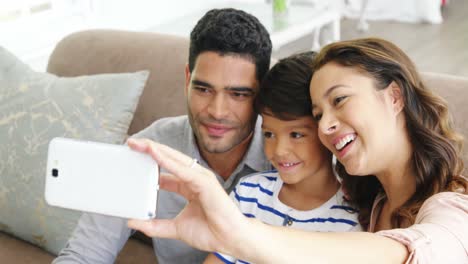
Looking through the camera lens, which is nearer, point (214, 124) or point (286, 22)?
point (214, 124)

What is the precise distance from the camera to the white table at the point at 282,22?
10.5ft

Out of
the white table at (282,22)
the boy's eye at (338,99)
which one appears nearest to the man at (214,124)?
the boy's eye at (338,99)

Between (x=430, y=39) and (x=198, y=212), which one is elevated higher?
(x=198, y=212)

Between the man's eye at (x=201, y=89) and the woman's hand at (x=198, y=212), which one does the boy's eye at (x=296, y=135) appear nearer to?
the man's eye at (x=201, y=89)

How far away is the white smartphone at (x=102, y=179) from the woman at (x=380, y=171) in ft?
0.14

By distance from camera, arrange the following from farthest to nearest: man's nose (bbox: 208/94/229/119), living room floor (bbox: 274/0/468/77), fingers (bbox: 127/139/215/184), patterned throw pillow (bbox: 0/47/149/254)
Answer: living room floor (bbox: 274/0/468/77) → patterned throw pillow (bbox: 0/47/149/254) → man's nose (bbox: 208/94/229/119) → fingers (bbox: 127/139/215/184)

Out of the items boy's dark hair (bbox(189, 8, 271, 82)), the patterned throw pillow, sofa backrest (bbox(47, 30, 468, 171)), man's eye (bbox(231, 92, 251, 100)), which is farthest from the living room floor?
man's eye (bbox(231, 92, 251, 100))

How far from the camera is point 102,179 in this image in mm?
992

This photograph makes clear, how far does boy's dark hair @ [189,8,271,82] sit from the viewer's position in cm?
157

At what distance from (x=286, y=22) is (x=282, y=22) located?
0.02 m

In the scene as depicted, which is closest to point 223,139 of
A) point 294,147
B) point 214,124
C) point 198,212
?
point 214,124

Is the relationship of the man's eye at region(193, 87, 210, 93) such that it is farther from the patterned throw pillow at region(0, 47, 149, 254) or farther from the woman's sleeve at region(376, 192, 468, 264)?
the woman's sleeve at region(376, 192, 468, 264)

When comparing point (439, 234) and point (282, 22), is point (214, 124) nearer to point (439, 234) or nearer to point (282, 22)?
point (439, 234)

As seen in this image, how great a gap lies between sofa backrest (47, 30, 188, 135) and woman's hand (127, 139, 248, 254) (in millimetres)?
1011
